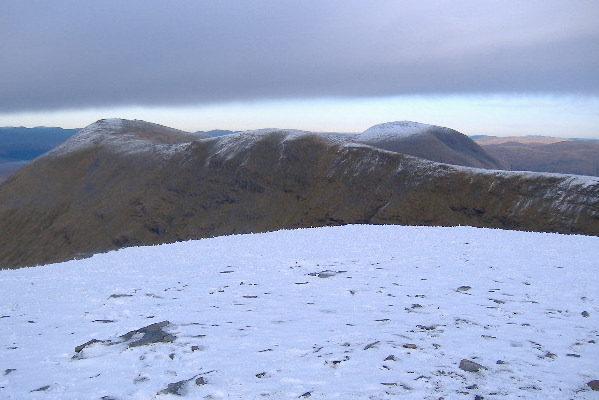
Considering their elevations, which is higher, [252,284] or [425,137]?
[425,137]

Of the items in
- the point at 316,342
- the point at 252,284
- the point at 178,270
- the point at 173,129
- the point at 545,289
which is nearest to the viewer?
the point at 316,342

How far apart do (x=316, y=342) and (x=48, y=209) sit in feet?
265

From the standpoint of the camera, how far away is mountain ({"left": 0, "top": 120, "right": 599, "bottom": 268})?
1991 inches

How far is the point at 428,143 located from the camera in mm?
155125

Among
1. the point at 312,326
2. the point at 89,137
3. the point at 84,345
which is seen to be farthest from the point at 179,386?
the point at 89,137

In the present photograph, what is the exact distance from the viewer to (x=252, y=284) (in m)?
11.0

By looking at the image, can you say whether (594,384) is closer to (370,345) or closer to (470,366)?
(470,366)

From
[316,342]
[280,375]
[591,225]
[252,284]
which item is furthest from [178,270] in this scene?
[591,225]

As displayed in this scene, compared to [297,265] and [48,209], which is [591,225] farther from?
[48,209]

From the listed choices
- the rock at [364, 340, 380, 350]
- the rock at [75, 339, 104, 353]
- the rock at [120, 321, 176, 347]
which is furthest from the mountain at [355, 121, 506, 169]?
the rock at [75, 339, 104, 353]

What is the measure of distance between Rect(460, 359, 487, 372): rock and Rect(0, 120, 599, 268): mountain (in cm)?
4393

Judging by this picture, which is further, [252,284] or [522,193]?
[522,193]

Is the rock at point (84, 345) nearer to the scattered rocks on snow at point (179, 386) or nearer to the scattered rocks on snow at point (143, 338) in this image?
the scattered rocks on snow at point (143, 338)

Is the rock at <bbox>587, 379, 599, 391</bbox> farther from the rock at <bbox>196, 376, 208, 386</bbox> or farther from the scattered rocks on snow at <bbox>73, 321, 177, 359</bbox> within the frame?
the scattered rocks on snow at <bbox>73, 321, 177, 359</bbox>
